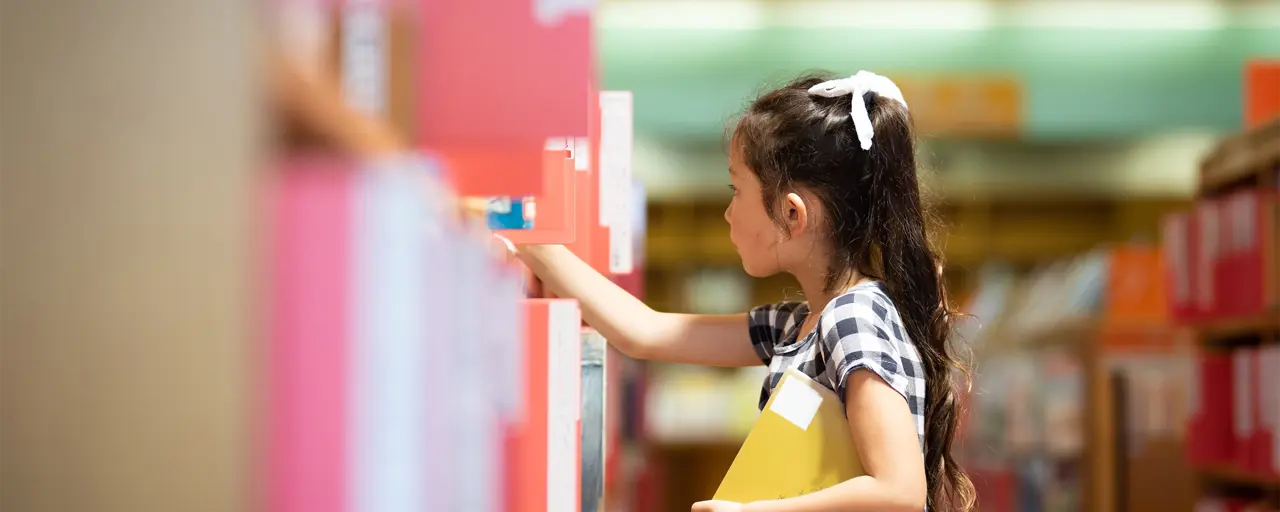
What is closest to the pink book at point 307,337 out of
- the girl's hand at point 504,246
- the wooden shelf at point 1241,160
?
the girl's hand at point 504,246

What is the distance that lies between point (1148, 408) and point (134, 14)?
12.9 feet

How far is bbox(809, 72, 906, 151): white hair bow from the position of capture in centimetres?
133

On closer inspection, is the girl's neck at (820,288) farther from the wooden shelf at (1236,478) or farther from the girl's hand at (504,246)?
the wooden shelf at (1236,478)

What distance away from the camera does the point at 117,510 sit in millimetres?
573

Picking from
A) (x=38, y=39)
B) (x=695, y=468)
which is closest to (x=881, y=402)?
(x=38, y=39)

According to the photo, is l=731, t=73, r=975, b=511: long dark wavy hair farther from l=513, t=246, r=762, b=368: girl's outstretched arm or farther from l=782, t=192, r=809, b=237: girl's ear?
l=513, t=246, r=762, b=368: girl's outstretched arm

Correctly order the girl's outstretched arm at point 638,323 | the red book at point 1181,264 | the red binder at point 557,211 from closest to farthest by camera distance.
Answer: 1. the red binder at point 557,211
2. the girl's outstretched arm at point 638,323
3. the red book at point 1181,264

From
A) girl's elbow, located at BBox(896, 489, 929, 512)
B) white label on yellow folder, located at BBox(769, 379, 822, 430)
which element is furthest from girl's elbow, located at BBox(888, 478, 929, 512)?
white label on yellow folder, located at BBox(769, 379, 822, 430)

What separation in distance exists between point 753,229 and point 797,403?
0.73 feet

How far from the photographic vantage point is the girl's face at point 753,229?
4.52 ft

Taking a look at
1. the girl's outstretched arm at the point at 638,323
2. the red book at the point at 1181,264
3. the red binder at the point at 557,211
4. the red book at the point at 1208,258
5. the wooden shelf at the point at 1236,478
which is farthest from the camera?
the red book at the point at 1181,264

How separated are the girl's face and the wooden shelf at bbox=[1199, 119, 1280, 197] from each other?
6.74 ft

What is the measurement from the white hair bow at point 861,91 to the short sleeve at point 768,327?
9.7 inches

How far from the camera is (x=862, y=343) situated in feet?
4.04
